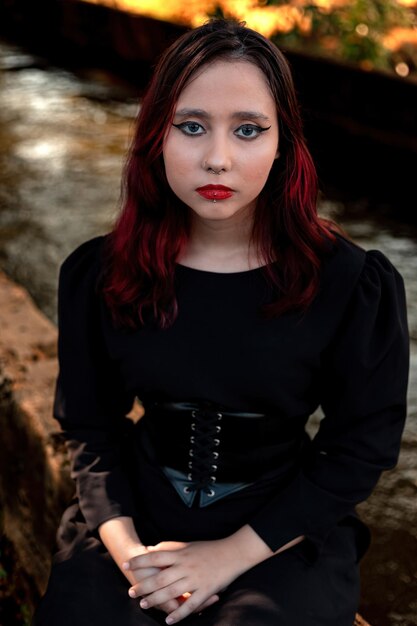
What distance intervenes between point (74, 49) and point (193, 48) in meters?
8.05

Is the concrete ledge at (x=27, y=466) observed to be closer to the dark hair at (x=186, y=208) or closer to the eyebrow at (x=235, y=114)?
the dark hair at (x=186, y=208)

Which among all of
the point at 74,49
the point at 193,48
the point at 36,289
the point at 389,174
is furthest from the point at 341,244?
the point at 74,49

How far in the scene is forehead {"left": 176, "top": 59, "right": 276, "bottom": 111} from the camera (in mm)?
1411

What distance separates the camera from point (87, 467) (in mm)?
1715

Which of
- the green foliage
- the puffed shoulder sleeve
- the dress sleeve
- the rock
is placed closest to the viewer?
the dress sleeve

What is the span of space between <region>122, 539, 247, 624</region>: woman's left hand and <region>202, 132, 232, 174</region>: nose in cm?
68

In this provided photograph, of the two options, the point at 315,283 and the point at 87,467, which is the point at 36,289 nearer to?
the point at 87,467

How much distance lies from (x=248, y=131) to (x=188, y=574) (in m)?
0.79

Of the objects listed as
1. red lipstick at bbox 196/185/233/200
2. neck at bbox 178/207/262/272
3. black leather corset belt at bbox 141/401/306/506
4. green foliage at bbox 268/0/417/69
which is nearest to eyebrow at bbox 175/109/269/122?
red lipstick at bbox 196/185/233/200

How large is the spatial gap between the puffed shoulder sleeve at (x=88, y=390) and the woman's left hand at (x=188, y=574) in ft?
0.59

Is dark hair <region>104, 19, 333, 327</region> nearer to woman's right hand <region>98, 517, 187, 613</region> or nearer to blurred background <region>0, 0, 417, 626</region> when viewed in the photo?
woman's right hand <region>98, 517, 187, 613</region>

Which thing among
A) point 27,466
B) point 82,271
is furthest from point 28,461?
point 82,271

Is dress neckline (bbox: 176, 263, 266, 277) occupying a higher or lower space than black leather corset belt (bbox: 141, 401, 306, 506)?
higher

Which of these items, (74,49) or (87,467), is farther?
(74,49)
